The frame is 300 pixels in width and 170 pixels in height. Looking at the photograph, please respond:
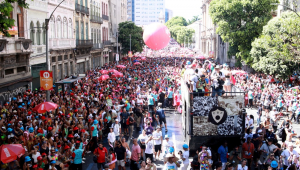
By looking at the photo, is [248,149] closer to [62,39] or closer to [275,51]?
[275,51]

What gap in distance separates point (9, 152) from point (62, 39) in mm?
24564

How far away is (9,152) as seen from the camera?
9344 mm

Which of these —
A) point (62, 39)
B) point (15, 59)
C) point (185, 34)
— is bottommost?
point (15, 59)

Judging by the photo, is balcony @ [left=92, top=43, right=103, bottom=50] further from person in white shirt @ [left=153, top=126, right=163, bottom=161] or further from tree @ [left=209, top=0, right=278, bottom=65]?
person in white shirt @ [left=153, top=126, right=163, bottom=161]

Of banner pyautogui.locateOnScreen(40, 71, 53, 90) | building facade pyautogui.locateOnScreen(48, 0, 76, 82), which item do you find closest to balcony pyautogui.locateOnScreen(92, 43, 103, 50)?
building facade pyautogui.locateOnScreen(48, 0, 76, 82)

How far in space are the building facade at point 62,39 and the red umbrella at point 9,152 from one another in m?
21.0

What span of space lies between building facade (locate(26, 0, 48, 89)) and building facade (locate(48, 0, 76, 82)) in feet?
5.97

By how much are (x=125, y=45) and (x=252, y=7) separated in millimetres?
27250

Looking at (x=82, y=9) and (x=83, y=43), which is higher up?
(x=82, y=9)

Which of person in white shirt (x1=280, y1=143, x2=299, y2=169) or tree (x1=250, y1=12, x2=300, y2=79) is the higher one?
tree (x1=250, y1=12, x2=300, y2=79)

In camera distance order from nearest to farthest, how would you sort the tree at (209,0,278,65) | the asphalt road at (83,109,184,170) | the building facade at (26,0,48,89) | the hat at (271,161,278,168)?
the hat at (271,161,278,168), the asphalt road at (83,109,184,170), the building facade at (26,0,48,89), the tree at (209,0,278,65)

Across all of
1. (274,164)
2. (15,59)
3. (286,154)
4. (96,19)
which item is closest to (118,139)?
(274,164)

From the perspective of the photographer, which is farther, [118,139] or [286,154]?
[118,139]

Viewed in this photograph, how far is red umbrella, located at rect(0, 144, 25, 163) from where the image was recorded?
920 cm
